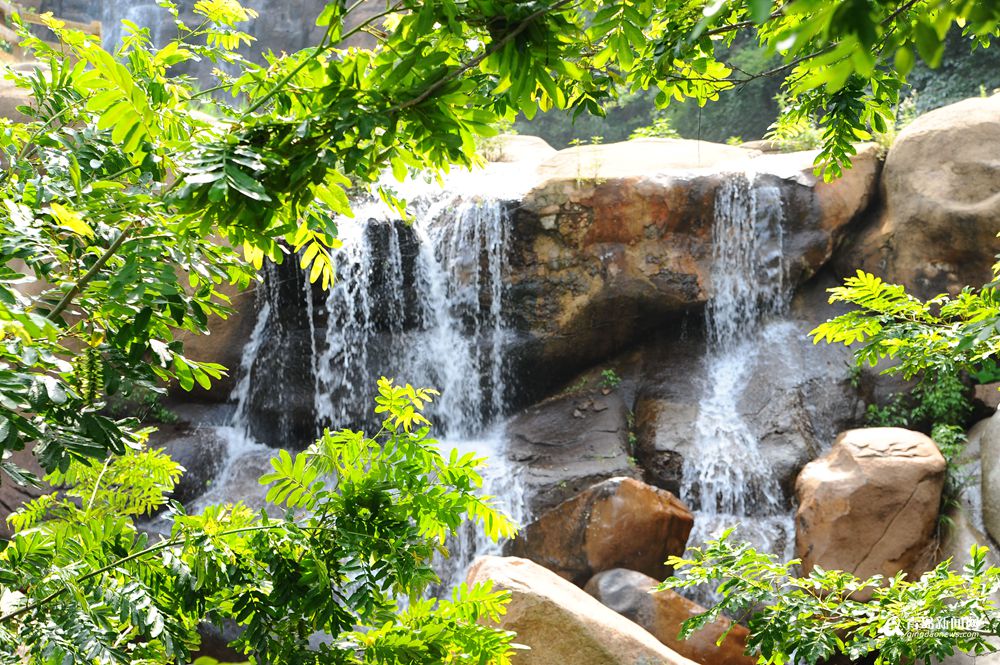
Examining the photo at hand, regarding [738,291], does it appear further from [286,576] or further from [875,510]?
[286,576]

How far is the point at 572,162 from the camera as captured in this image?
35.8ft

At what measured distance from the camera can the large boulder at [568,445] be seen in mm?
8969

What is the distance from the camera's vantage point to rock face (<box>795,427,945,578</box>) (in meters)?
7.34

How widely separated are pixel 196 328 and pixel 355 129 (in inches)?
28.7

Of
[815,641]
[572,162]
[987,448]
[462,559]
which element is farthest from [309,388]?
[815,641]

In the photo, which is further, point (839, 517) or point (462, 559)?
point (462, 559)

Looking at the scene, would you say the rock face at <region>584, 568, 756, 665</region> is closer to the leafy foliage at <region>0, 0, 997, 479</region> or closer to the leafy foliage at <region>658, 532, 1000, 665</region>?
the leafy foliage at <region>658, 532, 1000, 665</region>

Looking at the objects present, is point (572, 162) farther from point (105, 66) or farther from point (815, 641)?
point (105, 66)

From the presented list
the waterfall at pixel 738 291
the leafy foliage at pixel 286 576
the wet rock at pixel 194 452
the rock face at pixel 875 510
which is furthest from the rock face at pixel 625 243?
the leafy foliage at pixel 286 576

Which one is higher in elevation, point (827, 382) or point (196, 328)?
point (196, 328)

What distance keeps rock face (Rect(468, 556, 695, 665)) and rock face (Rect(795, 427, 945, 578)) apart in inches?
145

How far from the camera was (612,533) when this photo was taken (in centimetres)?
788

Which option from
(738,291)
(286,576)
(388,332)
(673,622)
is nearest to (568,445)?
(388,332)

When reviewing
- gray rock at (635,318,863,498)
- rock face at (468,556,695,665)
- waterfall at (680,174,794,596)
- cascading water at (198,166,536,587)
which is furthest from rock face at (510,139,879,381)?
rock face at (468,556,695,665)
